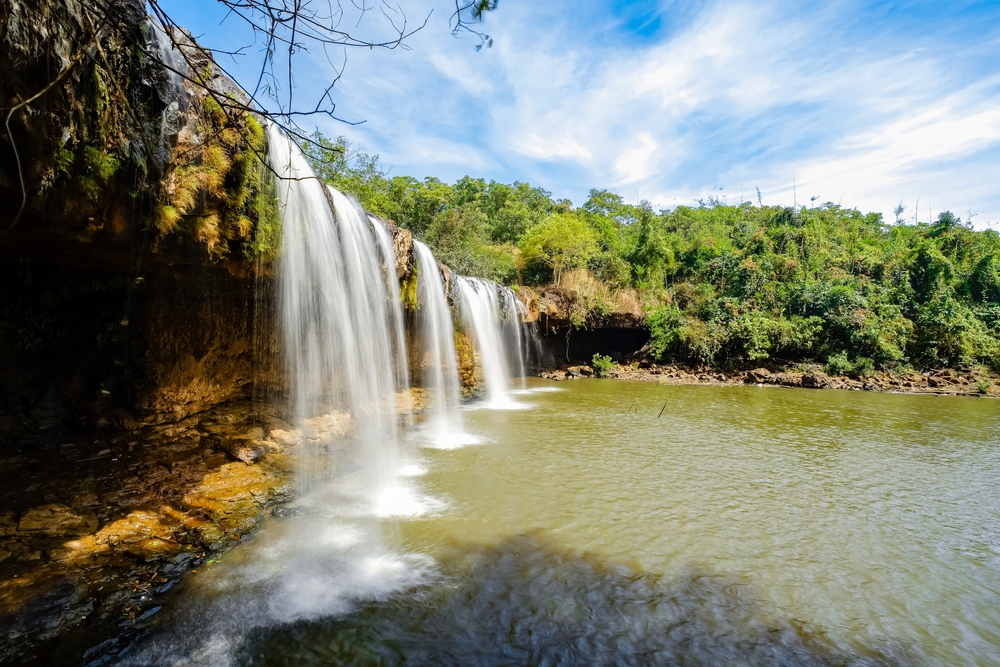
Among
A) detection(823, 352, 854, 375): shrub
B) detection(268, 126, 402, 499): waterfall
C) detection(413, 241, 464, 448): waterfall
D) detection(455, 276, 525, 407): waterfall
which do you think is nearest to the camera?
detection(268, 126, 402, 499): waterfall

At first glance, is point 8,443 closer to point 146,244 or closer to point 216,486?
point 216,486

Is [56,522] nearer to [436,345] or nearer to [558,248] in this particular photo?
[436,345]

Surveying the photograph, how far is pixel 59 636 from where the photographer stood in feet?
11.4

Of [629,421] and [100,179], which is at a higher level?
[100,179]

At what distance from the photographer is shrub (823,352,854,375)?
20016mm

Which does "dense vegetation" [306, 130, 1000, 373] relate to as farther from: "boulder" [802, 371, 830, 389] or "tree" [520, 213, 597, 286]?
"boulder" [802, 371, 830, 389]

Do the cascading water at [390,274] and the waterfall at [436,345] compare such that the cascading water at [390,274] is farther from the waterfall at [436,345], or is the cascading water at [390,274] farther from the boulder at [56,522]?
the boulder at [56,522]

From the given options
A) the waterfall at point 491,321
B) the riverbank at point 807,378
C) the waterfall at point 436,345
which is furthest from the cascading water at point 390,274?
the riverbank at point 807,378

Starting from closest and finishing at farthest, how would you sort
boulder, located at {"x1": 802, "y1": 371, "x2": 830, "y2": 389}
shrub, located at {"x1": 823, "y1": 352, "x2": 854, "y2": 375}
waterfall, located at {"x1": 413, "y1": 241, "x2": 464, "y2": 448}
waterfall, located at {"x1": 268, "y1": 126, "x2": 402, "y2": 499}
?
waterfall, located at {"x1": 268, "y1": 126, "x2": 402, "y2": 499} < waterfall, located at {"x1": 413, "y1": 241, "x2": 464, "y2": 448} < boulder, located at {"x1": 802, "y1": 371, "x2": 830, "y2": 389} < shrub, located at {"x1": 823, "y1": 352, "x2": 854, "y2": 375}

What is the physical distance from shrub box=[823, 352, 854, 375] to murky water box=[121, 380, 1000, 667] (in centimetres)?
1260

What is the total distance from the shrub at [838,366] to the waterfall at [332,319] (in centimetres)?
1982

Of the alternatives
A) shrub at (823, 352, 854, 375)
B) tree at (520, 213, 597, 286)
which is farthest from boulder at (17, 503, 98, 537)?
shrub at (823, 352, 854, 375)

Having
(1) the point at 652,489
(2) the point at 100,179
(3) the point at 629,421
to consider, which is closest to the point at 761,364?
(3) the point at 629,421

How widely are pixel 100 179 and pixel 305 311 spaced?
3460 millimetres
